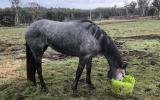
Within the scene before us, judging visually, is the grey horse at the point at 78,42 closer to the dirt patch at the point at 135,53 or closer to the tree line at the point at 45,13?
the dirt patch at the point at 135,53

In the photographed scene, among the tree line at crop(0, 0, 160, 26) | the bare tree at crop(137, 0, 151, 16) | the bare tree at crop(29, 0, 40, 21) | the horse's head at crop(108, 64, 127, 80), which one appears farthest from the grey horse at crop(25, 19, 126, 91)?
the bare tree at crop(137, 0, 151, 16)

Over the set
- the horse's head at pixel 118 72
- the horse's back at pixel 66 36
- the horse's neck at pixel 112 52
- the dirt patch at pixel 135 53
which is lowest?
the dirt patch at pixel 135 53

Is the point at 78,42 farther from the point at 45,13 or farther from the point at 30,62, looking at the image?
the point at 45,13

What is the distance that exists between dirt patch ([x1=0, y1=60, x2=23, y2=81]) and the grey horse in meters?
2.20

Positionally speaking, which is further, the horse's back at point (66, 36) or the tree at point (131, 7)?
the tree at point (131, 7)

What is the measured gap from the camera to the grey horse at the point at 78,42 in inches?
340

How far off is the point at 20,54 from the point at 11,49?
2249 mm

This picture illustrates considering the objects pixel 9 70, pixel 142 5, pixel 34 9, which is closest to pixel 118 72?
pixel 9 70

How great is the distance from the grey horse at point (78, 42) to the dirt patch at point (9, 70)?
7.21 feet

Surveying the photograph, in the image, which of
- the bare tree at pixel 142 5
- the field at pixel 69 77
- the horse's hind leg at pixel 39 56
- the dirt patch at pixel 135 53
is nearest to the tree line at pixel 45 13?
the bare tree at pixel 142 5

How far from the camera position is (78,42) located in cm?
869

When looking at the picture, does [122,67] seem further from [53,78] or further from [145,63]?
[145,63]

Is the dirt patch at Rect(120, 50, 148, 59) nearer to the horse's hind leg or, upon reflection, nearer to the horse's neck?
the horse's neck

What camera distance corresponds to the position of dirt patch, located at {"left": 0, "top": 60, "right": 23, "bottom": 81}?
37.0 feet
